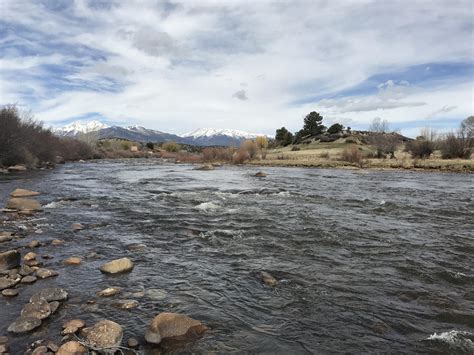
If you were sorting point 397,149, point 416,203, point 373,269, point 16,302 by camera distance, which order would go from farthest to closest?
point 397,149, point 416,203, point 373,269, point 16,302

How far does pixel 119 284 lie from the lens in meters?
7.09

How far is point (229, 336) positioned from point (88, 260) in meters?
4.55

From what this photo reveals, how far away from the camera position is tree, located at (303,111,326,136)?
351ft

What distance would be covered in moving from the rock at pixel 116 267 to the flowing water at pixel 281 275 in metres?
0.17

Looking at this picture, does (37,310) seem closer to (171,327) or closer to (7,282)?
(7,282)

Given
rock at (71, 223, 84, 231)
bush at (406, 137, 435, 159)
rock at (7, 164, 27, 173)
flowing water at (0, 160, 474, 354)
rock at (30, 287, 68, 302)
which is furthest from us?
bush at (406, 137, 435, 159)

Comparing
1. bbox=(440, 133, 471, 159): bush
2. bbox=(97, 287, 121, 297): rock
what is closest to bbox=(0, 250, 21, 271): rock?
bbox=(97, 287, 121, 297): rock

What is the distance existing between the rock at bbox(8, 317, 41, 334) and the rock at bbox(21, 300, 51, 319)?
0.11m

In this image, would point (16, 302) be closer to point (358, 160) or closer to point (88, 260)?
point (88, 260)

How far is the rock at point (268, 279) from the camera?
23.9 feet

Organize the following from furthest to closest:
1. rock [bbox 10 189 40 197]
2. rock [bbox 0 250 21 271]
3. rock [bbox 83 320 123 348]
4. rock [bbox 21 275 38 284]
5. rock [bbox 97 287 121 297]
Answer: rock [bbox 10 189 40 197] < rock [bbox 0 250 21 271] < rock [bbox 21 275 38 284] < rock [bbox 97 287 121 297] < rock [bbox 83 320 123 348]

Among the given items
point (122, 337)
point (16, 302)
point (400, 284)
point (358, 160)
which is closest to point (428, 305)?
point (400, 284)

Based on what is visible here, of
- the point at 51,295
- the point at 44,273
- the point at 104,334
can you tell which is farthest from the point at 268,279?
the point at 44,273

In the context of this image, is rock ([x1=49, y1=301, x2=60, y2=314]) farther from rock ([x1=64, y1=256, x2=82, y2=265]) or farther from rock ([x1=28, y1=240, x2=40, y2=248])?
rock ([x1=28, y1=240, x2=40, y2=248])
